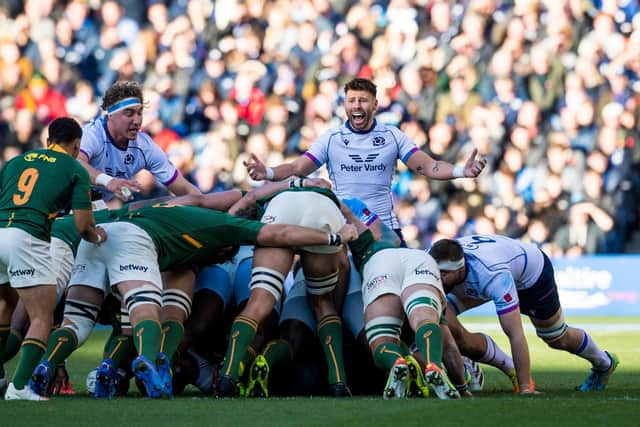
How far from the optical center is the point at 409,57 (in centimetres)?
1709

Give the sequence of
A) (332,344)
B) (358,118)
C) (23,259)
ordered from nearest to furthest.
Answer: (23,259) → (332,344) → (358,118)

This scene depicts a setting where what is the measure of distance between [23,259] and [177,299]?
1.14 meters

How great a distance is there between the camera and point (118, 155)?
1006 cm

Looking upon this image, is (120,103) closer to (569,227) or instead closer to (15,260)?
(15,260)

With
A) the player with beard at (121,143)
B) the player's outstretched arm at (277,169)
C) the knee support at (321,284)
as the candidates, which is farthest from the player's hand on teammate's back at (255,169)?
the knee support at (321,284)

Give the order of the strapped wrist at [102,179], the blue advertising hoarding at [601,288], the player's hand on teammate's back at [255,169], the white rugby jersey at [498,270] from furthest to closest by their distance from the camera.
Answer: the blue advertising hoarding at [601,288] < the player's hand on teammate's back at [255,169] < the strapped wrist at [102,179] < the white rugby jersey at [498,270]

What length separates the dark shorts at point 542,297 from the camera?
9055 mm

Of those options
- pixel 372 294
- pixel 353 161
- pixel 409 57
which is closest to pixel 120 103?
pixel 353 161

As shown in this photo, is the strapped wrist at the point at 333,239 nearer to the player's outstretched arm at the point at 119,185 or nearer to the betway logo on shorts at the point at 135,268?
the betway logo on shorts at the point at 135,268

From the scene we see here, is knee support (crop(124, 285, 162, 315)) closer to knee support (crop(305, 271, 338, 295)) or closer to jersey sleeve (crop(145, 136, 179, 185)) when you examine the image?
knee support (crop(305, 271, 338, 295))

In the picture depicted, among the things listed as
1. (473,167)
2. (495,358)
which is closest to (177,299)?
(495,358)

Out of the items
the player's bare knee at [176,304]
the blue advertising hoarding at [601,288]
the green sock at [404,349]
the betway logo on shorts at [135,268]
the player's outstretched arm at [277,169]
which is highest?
the player's outstretched arm at [277,169]

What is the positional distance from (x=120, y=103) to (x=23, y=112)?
26.4 feet

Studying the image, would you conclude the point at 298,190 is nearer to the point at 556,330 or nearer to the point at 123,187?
the point at 123,187
